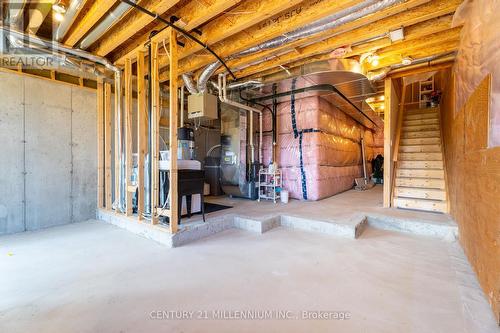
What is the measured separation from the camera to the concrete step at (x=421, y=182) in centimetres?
445

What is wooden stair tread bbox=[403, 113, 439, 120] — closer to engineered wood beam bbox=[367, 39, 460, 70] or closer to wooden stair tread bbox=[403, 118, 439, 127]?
wooden stair tread bbox=[403, 118, 439, 127]

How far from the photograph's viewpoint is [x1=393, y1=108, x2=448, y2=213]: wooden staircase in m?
4.34

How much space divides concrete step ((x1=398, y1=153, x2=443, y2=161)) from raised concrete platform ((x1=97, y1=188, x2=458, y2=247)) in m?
1.57

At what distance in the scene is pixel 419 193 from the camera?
14.7 feet

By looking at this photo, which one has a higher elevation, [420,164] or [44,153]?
[44,153]

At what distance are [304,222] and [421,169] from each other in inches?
121

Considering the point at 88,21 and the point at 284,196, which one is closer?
the point at 88,21

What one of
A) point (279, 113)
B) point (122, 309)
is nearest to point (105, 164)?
point (122, 309)

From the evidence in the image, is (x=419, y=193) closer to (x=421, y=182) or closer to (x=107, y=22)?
(x=421, y=182)

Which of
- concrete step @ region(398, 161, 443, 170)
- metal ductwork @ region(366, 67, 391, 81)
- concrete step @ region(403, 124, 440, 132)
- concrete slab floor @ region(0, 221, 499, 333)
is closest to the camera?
concrete slab floor @ region(0, 221, 499, 333)

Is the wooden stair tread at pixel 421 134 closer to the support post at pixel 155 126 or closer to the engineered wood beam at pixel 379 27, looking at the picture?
the engineered wood beam at pixel 379 27

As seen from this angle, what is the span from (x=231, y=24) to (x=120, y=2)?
4.19ft

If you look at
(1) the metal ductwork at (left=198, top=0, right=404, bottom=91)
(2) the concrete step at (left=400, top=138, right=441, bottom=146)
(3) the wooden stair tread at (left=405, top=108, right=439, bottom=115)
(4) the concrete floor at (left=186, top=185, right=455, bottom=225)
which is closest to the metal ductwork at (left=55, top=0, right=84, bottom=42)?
(1) the metal ductwork at (left=198, top=0, right=404, bottom=91)

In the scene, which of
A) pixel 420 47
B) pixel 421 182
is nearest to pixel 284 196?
pixel 421 182
